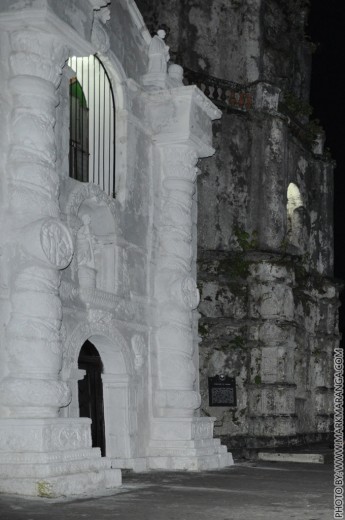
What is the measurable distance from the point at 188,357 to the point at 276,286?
269 inches

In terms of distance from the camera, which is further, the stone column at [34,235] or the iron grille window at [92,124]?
the iron grille window at [92,124]

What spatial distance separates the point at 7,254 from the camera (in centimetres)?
1218

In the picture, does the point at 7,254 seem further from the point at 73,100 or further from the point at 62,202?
the point at 73,100

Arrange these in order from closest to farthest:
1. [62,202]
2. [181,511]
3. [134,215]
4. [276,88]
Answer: [181,511] < [62,202] < [134,215] < [276,88]

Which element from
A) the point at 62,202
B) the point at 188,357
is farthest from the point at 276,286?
the point at 62,202

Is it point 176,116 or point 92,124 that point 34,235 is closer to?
point 92,124

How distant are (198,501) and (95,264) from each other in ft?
16.1

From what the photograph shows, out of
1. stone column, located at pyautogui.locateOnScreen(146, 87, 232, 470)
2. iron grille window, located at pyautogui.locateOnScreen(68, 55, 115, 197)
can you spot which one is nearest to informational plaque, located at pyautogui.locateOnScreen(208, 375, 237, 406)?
stone column, located at pyautogui.locateOnScreen(146, 87, 232, 470)

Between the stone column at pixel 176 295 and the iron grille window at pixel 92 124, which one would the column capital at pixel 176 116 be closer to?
the stone column at pixel 176 295

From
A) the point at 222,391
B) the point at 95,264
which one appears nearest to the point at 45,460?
the point at 95,264

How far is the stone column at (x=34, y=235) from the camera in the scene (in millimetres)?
11805

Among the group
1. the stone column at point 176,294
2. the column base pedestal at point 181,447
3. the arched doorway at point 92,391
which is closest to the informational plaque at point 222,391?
the stone column at point 176,294

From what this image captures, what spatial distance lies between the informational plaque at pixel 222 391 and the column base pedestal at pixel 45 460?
9.63m

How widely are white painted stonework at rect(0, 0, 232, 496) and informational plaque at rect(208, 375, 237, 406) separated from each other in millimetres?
4164
